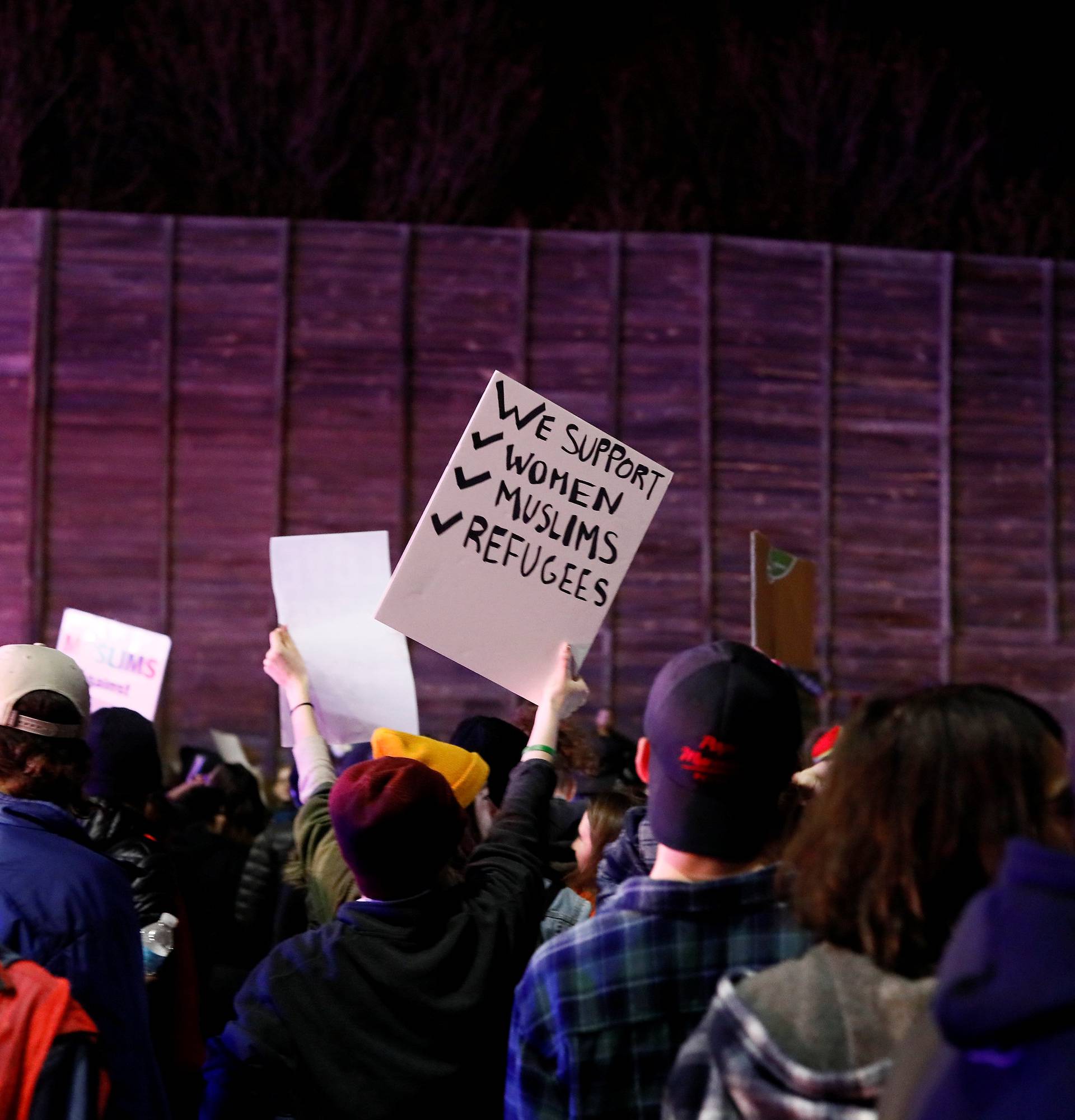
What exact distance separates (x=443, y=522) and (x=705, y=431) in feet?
28.9

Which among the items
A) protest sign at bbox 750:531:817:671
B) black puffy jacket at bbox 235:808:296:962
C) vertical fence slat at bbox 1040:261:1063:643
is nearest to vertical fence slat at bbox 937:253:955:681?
vertical fence slat at bbox 1040:261:1063:643

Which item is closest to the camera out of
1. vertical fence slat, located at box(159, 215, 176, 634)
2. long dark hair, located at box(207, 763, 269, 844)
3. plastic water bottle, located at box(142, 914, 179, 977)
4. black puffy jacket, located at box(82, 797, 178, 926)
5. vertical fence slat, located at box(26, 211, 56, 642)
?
plastic water bottle, located at box(142, 914, 179, 977)

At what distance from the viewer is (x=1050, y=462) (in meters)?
12.2

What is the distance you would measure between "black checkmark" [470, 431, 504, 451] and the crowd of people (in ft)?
1.78

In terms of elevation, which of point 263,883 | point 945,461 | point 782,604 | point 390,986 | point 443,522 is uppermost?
point 945,461

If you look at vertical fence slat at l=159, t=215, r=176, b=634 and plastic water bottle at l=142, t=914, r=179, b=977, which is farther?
vertical fence slat at l=159, t=215, r=176, b=634

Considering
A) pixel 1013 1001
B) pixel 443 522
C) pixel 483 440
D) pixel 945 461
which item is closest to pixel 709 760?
pixel 1013 1001

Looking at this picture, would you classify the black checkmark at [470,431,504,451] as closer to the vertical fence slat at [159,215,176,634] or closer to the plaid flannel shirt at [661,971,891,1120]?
the plaid flannel shirt at [661,971,891,1120]

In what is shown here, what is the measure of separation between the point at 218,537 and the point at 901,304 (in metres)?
6.18

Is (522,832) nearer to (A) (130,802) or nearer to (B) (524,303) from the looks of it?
(A) (130,802)

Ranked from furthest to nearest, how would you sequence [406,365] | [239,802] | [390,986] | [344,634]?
[406,365] < [239,802] < [344,634] < [390,986]

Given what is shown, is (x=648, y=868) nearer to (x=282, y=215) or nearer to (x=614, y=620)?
(x=614, y=620)

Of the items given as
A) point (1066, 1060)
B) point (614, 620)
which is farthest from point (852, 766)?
point (614, 620)

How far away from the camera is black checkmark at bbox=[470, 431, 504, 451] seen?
3.29 metres
